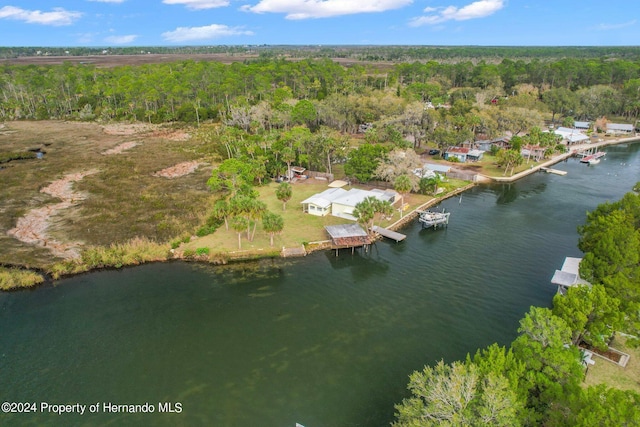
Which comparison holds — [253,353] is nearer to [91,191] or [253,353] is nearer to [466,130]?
[91,191]

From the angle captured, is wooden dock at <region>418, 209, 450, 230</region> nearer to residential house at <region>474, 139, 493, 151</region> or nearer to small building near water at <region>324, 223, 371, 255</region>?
small building near water at <region>324, 223, 371, 255</region>

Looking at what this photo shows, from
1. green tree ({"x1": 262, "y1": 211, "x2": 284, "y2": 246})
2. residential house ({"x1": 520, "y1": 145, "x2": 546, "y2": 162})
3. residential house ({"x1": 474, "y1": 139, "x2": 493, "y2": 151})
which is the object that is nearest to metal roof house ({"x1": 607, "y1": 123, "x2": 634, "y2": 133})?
residential house ({"x1": 520, "y1": 145, "x2": 546, "y2": 162})

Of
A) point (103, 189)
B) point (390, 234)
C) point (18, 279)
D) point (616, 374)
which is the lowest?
point (616, 374)

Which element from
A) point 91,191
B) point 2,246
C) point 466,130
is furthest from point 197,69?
point 2,246

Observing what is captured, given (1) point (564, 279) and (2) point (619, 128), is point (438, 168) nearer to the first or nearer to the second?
(1) point (564, 279)

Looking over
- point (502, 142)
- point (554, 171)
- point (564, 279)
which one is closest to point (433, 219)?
point (564, 279)

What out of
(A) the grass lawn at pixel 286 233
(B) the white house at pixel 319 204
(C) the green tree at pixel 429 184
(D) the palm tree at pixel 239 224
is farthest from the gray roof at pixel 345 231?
(C) the green tree at pixel 429 184
